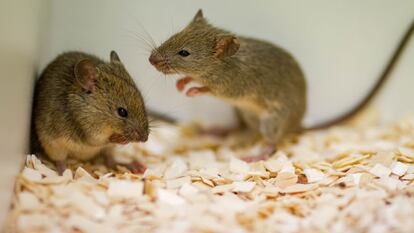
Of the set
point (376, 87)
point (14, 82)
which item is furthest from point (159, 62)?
point (376, 87)

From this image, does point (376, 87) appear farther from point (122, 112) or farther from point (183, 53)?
point (122, 112)

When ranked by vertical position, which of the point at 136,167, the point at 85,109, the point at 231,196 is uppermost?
the point at 85,109

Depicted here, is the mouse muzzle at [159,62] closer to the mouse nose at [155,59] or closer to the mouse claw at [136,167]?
the mouse nose at [155,59]

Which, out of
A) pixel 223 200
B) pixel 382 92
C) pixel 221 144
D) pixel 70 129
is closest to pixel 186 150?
pixel 221 144

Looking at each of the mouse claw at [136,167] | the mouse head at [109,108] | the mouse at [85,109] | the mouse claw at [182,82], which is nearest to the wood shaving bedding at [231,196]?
the mouse claw at [136,167]

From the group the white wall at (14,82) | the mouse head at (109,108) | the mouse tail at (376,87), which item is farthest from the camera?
the mouse tail at (376,87)

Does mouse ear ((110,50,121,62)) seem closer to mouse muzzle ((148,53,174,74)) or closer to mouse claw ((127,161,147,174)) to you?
mouse muzzle ((148,53,174,74))
